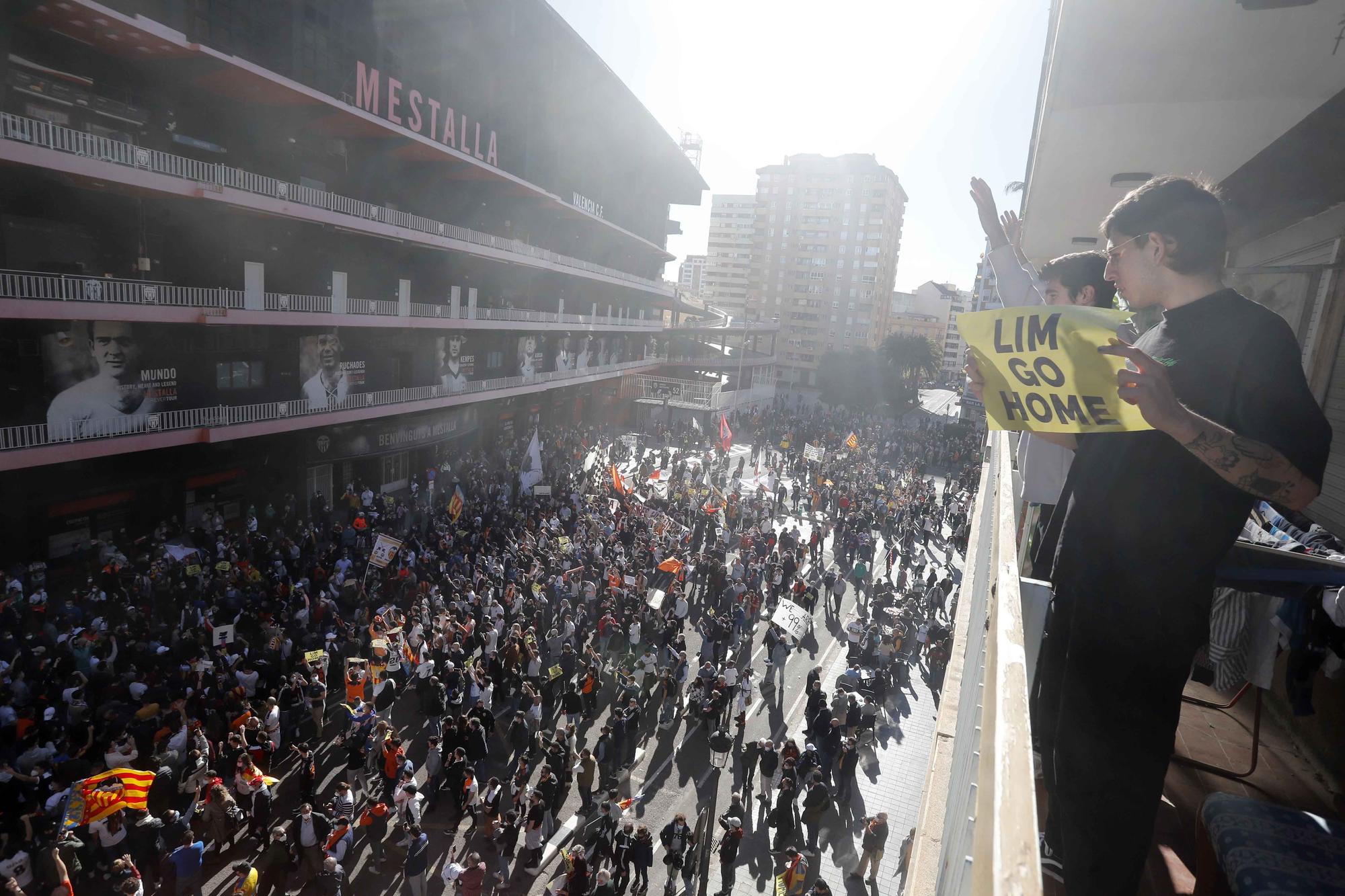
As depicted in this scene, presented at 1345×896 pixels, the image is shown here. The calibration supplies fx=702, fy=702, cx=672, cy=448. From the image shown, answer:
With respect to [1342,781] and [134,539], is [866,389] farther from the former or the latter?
[1342,781]

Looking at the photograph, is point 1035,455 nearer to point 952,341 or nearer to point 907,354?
point 907,354

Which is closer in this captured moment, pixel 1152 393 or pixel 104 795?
pixel 1152 393

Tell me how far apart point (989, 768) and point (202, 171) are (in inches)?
806

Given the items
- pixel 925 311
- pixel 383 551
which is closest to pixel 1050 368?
pixel 383 551

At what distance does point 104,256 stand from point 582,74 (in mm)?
28760

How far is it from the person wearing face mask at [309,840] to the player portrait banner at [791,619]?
9.26 metres

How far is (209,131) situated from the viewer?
60.6ft

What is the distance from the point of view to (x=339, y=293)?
21.4m

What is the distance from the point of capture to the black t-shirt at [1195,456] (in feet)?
6.20

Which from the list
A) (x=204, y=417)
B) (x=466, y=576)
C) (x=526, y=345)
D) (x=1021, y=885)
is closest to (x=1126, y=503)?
(x=1021, y=885)

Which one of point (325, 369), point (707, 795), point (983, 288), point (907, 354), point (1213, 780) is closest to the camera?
point (1213, 780)

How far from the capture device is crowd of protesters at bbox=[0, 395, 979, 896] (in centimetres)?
913

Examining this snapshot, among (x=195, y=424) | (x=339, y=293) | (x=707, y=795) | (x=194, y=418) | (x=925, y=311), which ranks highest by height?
(x=925, y=311)

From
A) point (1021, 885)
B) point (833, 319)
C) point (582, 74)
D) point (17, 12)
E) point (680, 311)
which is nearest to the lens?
point (1021, 885)
